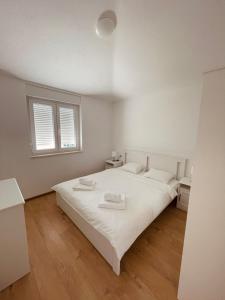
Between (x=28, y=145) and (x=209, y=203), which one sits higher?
(x=28, y=145)

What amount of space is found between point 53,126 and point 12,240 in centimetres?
232

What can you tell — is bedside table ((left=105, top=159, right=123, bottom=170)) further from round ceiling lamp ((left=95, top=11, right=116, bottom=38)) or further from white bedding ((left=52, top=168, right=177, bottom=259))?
round ceiling lamp ((left=95, top=11, right=116, bottom=38))

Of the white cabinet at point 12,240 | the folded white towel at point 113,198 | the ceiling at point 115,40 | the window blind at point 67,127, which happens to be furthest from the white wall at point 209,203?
the window blind at point 67,127

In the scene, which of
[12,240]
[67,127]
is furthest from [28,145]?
[12,240]

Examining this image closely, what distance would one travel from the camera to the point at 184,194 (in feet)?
7.89

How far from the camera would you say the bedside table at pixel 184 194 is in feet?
7.77

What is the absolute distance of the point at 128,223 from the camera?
1.39 metres

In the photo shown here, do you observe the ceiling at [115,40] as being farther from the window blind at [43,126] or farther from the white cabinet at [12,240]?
the white cabinet at [12,240]

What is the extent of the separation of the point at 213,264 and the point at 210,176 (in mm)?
600

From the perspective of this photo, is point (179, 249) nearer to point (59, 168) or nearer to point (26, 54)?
point (59, 168)

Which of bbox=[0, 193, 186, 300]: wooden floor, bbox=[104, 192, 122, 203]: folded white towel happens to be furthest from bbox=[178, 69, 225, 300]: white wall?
bbox=[104, 192, 122, 203]: folded white towel

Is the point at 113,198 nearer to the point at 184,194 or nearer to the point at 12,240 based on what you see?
the point at 12,240

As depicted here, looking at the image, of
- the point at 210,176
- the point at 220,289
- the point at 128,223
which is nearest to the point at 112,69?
the point at 210,176

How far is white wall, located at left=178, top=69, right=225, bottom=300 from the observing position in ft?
2.52
